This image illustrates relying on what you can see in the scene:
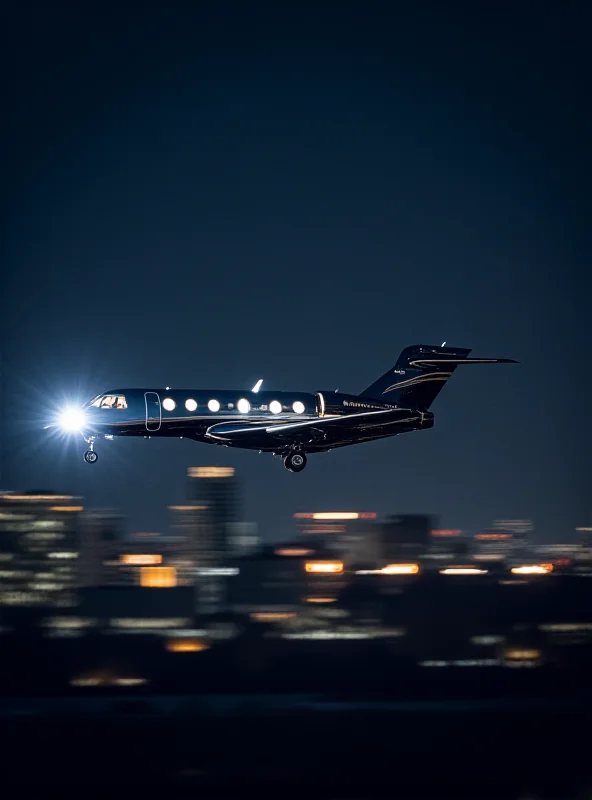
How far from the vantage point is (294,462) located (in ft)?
271

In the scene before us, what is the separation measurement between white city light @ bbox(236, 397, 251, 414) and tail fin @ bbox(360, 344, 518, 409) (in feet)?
38.9

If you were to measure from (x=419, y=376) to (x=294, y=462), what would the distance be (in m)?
12.1

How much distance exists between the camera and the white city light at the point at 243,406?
80188mm

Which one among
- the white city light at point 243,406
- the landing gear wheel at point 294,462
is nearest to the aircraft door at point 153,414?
the white city light at point 243,406

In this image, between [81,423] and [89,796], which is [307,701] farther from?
[81,423]

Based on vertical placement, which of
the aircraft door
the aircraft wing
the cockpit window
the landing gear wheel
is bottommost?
the landing gear wheel

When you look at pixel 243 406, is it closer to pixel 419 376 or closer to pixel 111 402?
pixel 111 402

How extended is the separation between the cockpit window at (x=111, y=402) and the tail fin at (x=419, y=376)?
19321 millimetres

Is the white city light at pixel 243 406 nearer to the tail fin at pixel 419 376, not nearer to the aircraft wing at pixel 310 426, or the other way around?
the aircraft wing at pixel 310 426

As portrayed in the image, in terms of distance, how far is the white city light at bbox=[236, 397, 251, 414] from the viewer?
80.2 meters

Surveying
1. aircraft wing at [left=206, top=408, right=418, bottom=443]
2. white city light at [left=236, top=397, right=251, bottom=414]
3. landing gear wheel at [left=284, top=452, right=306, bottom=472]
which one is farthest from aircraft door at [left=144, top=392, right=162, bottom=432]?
landing gear wheel at [left=284, top=452, right=306, bottom=472]

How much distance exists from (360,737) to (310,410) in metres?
73.3

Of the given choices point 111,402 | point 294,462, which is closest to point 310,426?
point 294,462

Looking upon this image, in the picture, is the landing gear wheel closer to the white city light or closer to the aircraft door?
the white city light
